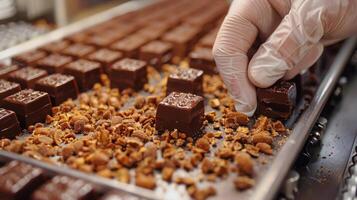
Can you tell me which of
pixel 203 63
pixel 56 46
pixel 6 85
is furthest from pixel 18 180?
pixel 56 46

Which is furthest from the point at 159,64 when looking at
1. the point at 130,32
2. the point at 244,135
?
the point at 244,135

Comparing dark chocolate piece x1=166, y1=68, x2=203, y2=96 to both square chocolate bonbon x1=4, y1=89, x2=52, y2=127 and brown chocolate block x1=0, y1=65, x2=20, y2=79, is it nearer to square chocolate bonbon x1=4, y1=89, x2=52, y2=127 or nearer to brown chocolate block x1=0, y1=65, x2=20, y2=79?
square chocolate bonbon x1=4, y1=89, x2=52, y2=127

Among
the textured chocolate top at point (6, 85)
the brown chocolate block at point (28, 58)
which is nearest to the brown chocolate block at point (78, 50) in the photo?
the brown chocolate block at point (28, 58)

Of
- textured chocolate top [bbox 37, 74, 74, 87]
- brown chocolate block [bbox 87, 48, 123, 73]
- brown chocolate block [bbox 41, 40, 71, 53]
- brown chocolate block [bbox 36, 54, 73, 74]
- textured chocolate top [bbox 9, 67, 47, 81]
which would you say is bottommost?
brown chocolate block [bbox 41, 40, 71, 53]

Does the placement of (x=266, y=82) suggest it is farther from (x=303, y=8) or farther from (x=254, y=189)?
(x=254, y=189)

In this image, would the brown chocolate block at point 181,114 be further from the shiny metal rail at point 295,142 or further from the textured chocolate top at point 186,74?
the shiny metal rail at point 295,142

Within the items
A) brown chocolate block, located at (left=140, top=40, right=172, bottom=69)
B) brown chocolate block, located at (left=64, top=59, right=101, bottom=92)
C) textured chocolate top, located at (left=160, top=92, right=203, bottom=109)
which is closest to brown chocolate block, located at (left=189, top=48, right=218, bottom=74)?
brown chocolate block, located at (left=140, top=40, right=172, bottom=69)
